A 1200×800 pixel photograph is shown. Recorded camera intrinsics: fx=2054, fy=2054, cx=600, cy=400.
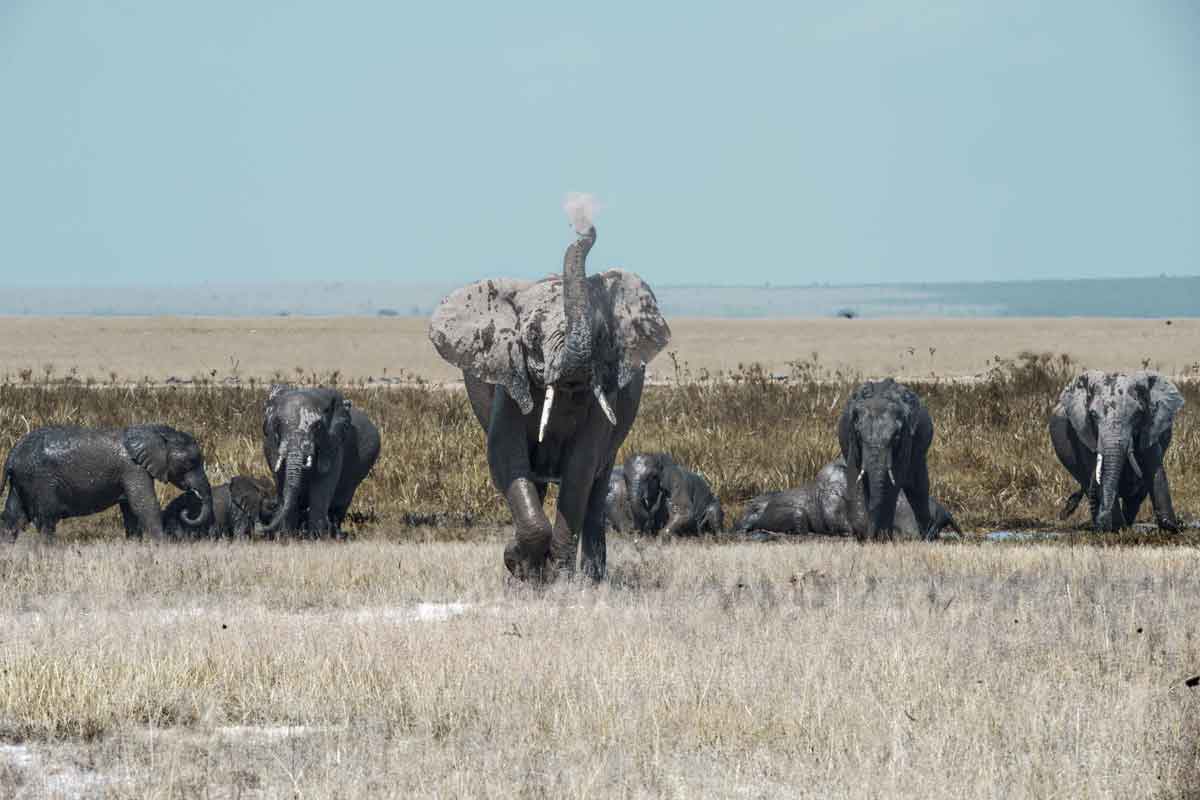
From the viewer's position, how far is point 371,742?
7.93 m

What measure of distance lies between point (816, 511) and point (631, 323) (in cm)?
685

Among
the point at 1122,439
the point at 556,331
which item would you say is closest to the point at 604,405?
the point at 556,331

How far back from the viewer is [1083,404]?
19500 mm

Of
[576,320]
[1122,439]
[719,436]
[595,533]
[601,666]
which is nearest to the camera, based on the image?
[601,666]

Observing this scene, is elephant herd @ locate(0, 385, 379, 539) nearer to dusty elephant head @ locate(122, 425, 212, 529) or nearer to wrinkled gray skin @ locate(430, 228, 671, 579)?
dusty elephant head @ locate(122, 425, 212, 529)

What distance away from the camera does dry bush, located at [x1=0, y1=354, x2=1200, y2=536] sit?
21188mm

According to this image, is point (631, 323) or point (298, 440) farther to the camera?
point (298, 440)

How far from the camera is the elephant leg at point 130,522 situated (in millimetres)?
17438

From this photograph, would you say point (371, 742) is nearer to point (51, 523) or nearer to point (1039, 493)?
point (51, 523)

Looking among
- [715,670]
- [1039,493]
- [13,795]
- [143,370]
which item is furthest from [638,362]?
[143,370]

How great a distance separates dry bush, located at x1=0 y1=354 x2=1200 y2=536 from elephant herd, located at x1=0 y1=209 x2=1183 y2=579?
1.05 m

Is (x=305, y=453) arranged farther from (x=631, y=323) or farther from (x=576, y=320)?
(x=576, y=320)

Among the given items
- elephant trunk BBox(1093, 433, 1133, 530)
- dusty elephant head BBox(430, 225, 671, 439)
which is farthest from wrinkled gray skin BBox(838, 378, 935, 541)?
dusty elephant head BBox(430, 225, 671, 439)

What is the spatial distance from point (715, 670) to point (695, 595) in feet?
11.1
